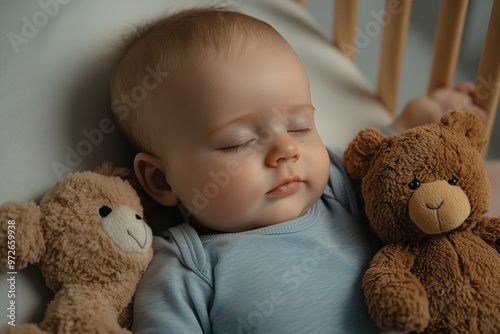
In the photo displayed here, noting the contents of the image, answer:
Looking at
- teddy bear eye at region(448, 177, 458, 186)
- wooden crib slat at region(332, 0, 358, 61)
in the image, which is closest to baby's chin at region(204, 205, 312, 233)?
teddy bear eye at region(448, 177, 458, 186)

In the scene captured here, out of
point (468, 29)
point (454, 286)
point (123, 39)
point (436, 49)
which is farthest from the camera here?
point (468, 29)

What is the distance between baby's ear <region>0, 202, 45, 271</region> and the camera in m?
0.66

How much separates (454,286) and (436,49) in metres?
0.53

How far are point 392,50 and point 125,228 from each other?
0.66 meters

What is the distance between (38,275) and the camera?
2.36 feet

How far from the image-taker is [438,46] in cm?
100

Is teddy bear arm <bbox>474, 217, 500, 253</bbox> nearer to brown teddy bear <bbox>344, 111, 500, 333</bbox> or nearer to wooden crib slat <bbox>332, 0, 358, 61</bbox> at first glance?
brown teddy bear <bbox>344, 111, 500, 333</bbox>

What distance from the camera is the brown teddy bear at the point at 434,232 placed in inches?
25.4

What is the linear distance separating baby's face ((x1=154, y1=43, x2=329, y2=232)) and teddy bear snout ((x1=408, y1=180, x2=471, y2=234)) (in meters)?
0.17

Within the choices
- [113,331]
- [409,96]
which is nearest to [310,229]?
[113,331]

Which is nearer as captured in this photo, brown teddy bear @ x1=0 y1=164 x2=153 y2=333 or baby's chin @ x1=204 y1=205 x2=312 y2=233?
brown teddy bear @ x1=0 y1=164 x2=153 y2=333

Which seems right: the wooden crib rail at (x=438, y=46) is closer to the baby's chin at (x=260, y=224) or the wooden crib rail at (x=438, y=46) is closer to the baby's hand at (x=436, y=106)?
the baby's hand at (x=436, y=106)

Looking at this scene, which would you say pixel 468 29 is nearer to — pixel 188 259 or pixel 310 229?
pixel 310 229

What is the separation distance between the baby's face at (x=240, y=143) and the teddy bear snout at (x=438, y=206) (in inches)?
6.6
